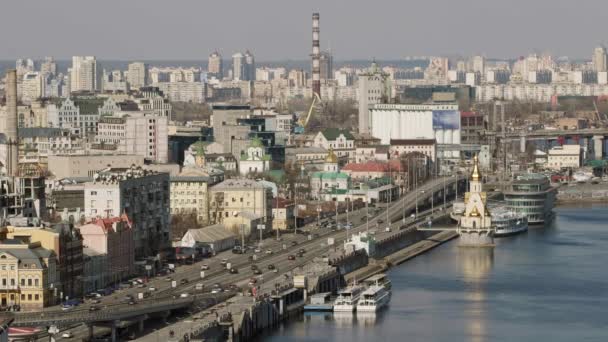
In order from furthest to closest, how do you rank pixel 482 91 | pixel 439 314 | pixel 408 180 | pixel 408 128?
pixel 482 91, pixel 408 128, pixel 408 180, pixel 439 314

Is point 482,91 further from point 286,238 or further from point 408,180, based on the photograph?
point 286,238

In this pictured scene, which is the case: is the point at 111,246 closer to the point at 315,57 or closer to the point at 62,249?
the point at 62,249

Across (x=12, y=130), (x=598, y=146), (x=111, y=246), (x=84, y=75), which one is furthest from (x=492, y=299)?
(x=84, y=75)

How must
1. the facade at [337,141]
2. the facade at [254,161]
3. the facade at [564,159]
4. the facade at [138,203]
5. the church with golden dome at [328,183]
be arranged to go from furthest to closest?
the facade at [564,159] → the facade at [337,141] → the facade at [254,161] → the church with golden dome at [328,183] → the facade at [138,203]

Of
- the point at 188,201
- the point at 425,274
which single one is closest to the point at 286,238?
the point at 188,201

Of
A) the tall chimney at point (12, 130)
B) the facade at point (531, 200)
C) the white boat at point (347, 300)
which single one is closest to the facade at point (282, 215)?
the tall chimney at point (12, 130)

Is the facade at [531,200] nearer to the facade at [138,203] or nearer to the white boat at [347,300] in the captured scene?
the facade at [138,203]
